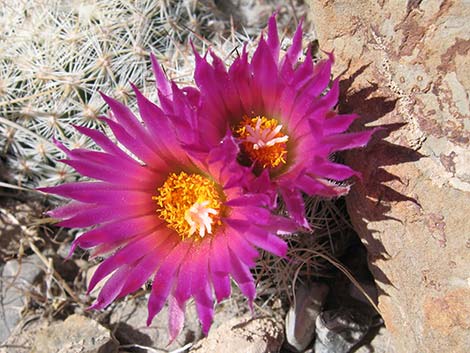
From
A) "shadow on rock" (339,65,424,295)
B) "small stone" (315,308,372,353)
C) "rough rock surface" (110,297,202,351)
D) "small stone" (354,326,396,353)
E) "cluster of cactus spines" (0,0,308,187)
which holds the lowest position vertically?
"small stone" (354,326,396,353)

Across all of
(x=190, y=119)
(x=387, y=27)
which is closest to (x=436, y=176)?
(x=387, y=27)

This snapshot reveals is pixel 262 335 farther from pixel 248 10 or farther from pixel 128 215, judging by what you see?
pixel 248 10

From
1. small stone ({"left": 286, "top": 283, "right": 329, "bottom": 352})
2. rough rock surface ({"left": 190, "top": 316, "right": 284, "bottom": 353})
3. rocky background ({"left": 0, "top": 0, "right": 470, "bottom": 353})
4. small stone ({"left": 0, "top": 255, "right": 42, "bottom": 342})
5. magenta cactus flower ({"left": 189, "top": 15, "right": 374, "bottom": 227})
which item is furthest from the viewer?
small stone ({"left": 0, "top": 255, "right": 42, "bottom": 342})

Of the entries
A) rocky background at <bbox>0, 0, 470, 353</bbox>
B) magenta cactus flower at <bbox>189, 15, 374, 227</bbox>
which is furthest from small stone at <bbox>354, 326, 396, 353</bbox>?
magenta cactus flower at <bbox>189, 15, 374, 227</bbox>

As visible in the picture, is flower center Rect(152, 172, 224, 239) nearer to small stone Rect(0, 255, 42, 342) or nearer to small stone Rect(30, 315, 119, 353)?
small stone Rect(30, 315, 119, 353)

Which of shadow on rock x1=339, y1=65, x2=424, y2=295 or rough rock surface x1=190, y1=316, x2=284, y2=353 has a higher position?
shadow on rock x1=339, y1=65, x2=424, y2=295

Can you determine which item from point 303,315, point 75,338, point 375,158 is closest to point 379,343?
point 303,315
